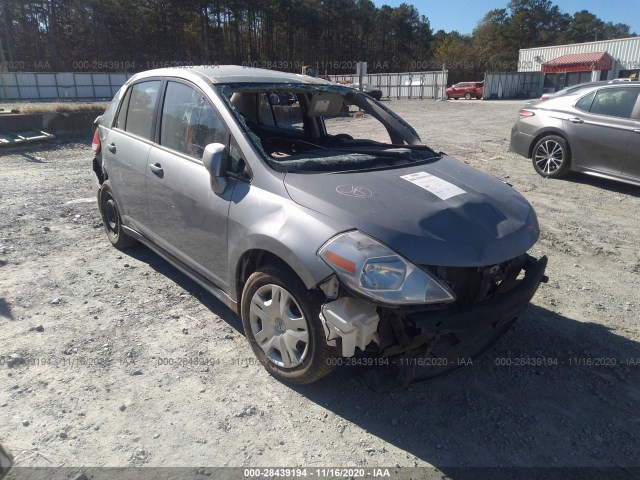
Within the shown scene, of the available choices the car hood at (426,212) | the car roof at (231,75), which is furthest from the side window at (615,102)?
the car roof at (231,75)

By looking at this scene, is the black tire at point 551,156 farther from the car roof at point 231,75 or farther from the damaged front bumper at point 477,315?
the damaged front bumper at point 477,315

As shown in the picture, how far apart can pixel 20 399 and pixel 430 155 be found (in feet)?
10.7

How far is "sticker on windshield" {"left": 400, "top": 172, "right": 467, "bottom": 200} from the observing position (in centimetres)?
288

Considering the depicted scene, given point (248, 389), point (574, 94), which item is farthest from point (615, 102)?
point (248, 389)

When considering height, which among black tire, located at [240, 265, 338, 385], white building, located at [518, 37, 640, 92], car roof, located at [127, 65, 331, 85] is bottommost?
black tire, located at [240, 265, 338, 385]

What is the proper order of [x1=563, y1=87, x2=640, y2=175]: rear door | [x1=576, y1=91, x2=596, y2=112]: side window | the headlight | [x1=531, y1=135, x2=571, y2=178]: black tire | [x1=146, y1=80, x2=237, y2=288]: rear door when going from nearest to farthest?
the headlight < [x1=146, y1=80, x2=237, y2=288]: rear door < [x1=563, y1=87, x2=640, y2=175]: rear door < [x1=576, y1=91, x2=596, y2=112]: side window < [x1=531, y1=135, x2=571, y2=178]: black tire

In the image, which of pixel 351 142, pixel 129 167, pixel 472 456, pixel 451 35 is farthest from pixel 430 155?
pixel 451 35

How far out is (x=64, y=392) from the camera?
2768 mm

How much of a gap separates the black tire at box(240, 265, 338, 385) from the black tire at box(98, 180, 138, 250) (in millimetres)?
2316

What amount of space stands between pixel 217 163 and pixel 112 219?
2497 mm

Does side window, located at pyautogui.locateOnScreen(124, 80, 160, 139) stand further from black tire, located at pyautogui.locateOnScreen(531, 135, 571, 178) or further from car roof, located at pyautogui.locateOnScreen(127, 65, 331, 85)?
black tire, located at pyautogui.locateOnScreen(531, 135, 571, 178)

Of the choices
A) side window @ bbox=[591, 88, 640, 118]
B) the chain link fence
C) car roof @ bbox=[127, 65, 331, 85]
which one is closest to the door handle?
car roof @ bbox=[127, 65, 331, 85]

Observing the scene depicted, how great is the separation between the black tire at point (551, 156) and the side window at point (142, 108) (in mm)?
6608

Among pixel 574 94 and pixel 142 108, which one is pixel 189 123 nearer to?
pixel 142 108
